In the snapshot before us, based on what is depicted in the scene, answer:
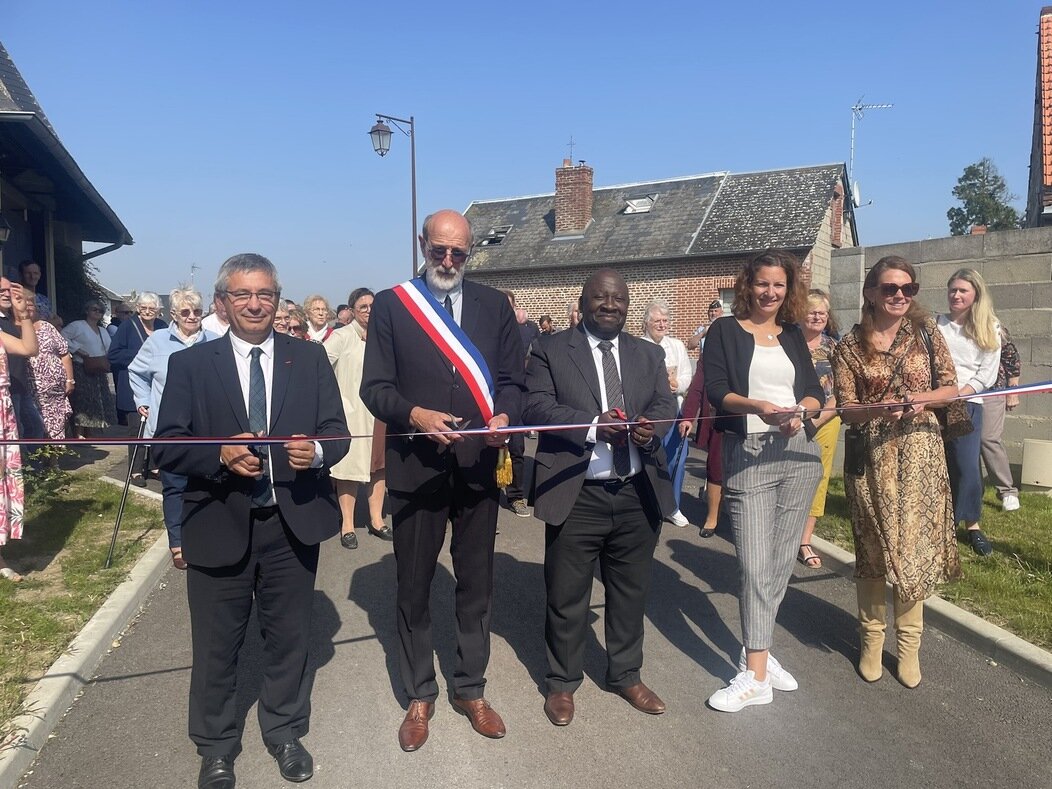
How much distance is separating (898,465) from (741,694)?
1368 millimetres

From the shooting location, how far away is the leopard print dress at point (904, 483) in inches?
151

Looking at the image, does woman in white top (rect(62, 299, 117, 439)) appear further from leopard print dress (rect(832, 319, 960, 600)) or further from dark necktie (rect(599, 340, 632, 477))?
leopard print dress (rect(832, 319, 960, 600))

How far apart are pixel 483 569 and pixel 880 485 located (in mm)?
2026

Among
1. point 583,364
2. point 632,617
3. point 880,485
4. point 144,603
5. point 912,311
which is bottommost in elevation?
point 144,603

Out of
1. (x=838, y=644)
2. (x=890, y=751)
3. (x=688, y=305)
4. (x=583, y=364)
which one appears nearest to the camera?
(x=890, y=751)

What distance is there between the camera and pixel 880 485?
3912 millimetres

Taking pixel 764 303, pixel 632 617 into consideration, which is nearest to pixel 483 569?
pixel 632 617

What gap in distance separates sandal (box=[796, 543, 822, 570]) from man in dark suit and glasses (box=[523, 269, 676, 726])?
257 cm

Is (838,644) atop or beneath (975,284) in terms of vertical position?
beneath

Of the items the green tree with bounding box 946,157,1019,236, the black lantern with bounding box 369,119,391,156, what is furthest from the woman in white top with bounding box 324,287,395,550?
the green tree with bounding box 946,157,1019,236

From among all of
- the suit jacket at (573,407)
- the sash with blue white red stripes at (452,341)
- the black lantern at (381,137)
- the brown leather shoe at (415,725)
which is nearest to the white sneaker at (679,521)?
the suit jacket at (573,407)

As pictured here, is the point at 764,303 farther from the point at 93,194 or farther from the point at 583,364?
the point at 93,194

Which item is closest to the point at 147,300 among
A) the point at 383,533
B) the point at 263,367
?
the point at 383,533

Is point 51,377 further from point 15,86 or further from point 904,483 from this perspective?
point 904,483
